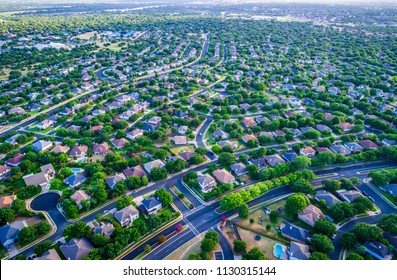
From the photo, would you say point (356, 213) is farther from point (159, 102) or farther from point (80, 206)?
point (159, 102)

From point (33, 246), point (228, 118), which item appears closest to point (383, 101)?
point (228, 118)

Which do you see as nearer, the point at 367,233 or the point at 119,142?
the point at 367,233

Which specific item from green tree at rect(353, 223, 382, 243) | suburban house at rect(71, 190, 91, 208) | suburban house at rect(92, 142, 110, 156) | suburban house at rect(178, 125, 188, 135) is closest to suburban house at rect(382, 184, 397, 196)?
green tree at rect(353, 223, 382, 243)

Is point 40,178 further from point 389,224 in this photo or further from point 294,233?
point 389,224

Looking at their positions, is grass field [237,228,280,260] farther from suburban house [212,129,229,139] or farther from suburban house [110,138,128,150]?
suburban house [110,138,128,150]

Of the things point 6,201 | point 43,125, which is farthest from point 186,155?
point 43,125
